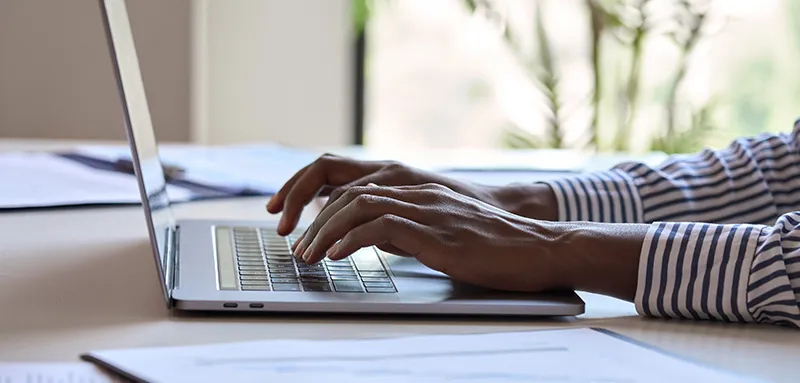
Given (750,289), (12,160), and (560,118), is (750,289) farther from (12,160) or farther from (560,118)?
(560,118)

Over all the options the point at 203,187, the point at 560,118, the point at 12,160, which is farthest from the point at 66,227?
the point at 560,118

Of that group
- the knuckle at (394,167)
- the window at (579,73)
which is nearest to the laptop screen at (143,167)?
the knuckle at (394,167)

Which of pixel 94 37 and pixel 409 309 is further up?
pixel 94 37

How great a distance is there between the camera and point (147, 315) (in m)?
0.66

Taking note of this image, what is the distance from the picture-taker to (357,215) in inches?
28.4

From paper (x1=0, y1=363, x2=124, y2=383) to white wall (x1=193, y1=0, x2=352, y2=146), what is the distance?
260 cm

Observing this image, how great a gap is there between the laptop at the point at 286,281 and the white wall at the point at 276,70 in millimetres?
2323

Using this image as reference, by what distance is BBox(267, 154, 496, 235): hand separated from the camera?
3.27ft

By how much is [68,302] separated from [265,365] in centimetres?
23

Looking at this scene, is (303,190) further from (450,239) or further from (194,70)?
(194,70)

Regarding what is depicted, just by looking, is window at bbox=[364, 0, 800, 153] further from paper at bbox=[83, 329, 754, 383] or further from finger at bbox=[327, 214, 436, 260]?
Result: paper at bbox=[83, 329, 754, 383]

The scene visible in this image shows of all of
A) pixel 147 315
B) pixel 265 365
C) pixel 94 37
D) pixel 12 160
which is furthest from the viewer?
pixel 94 37

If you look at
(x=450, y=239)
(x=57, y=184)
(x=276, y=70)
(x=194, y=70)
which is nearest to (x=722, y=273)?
Answer: (x=450, y=239)

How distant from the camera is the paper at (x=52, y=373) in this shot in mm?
509
